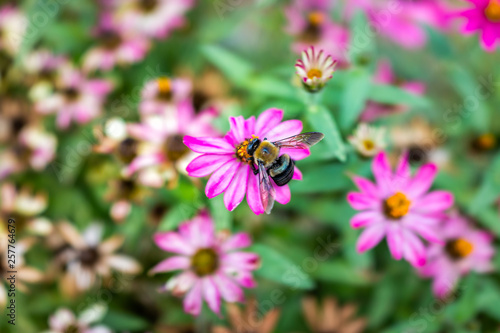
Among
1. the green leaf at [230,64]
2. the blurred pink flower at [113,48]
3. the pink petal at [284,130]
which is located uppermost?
the blurred pink flower at [113,48]

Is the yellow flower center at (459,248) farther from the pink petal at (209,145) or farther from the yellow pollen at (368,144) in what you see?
the pink petal at (209,145)

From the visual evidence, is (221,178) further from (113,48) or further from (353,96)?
(113,48)

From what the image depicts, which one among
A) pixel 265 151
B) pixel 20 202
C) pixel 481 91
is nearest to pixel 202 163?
pixel 265 151

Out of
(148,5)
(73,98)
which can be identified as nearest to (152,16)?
(148,5)

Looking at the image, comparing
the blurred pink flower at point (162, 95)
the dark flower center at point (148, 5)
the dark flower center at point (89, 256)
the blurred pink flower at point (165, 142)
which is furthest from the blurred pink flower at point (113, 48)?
the dark flower center at point (89, 256)

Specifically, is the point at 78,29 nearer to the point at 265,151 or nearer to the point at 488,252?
the point at 265,151
